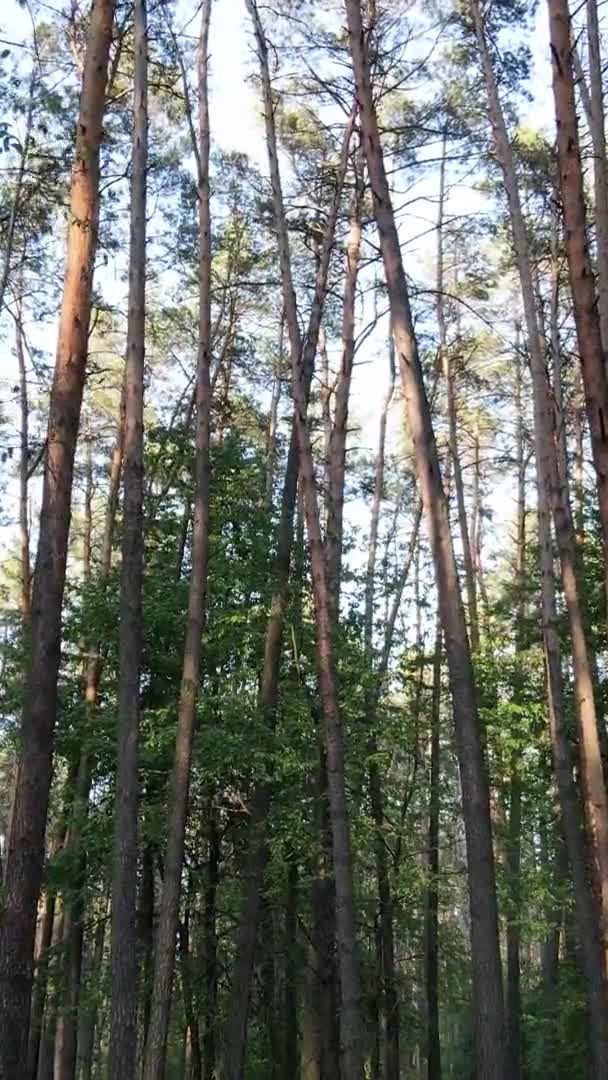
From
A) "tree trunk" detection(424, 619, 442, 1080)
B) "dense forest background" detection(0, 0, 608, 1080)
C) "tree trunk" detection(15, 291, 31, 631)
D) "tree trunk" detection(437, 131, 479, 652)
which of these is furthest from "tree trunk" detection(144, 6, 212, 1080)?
"tree trunk" detection(437, 131, 479, 652)

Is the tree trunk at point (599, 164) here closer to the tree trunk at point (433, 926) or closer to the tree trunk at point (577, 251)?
the tree trunk at point (577, 251)

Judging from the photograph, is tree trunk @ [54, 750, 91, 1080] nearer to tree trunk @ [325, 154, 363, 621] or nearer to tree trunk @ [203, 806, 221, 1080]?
tree trunk @ [203, 806, 221, 1080]

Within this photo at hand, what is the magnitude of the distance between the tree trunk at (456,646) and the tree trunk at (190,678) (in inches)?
86.3

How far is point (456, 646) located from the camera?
791 cm

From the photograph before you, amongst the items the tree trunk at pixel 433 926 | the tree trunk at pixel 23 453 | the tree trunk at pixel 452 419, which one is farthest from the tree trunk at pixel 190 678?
the tree trunk at pixel 452 419

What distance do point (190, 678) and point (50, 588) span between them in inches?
96.3

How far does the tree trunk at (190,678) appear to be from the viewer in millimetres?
8703

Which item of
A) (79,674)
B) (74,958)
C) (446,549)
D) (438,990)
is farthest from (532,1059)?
(446,549)

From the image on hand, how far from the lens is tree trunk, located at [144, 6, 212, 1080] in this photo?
870cm

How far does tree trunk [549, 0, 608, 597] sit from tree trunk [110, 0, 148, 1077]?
4543mm

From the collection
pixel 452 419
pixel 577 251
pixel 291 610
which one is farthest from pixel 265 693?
pixel 452 419

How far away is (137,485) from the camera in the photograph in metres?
9.53

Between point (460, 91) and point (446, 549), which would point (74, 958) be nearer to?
point (446, 549)

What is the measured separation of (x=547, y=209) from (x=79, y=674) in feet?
34.1
